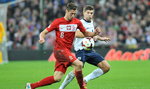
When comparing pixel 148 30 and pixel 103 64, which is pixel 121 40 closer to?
pixel 148 30

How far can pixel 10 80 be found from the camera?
15492 mm

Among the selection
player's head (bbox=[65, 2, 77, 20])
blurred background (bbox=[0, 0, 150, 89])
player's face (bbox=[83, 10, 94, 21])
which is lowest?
blurred background (bbox=[0, 0, 150, 89])

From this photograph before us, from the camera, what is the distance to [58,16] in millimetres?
29297

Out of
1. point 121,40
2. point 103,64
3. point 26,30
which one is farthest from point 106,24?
point 103,64

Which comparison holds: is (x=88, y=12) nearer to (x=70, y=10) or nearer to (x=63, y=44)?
(x=70, y=10)

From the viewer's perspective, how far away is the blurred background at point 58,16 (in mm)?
26969

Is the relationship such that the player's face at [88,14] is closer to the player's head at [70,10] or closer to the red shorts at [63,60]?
the player's head at [70,10]

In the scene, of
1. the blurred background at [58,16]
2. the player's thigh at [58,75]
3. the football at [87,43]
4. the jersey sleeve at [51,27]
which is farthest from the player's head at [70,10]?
the blurred background at [58,16]

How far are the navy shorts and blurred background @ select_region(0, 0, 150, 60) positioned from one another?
13389 mm

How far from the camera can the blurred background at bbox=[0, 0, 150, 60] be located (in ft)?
88.5

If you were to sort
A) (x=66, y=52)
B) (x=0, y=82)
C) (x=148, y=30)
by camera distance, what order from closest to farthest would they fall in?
(x=66, y=52), (x=0, y=82), (x=148, y=30)

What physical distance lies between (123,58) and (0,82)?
13052 millimetres

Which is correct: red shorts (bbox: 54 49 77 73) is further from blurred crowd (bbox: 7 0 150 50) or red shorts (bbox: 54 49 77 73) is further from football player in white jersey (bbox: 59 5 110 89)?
blurred crowd (bbox: 7 0 150 50)

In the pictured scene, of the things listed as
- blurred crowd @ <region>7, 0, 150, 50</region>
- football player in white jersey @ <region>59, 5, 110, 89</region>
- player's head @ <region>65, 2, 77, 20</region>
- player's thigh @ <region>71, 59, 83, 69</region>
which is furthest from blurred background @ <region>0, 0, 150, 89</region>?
player's head @ <region>65, 2, 77, 20</region>
